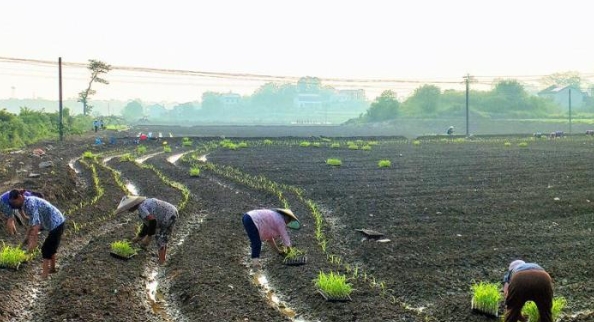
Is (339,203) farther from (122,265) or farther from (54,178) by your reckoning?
(54,178)

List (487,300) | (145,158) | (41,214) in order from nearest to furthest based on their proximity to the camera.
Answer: (487,300) → (41,214) → (145,158)

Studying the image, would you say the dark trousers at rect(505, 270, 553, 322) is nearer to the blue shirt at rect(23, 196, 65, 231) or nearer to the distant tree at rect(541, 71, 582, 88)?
the blue shirt at rect(23, 196, 65, 231)

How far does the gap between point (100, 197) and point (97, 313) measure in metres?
10.5

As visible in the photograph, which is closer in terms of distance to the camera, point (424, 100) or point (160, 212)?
point (160, 212)

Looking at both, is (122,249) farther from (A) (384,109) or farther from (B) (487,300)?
(A) (384,109)

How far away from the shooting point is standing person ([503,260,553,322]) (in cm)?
677

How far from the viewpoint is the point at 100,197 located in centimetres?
1791

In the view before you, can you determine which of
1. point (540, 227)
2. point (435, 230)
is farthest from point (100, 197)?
point (540, 227)

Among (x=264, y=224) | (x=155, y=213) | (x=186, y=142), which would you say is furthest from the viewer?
(x=186, y=142)

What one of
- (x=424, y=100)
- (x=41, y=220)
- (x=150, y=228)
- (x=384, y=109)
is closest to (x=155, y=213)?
(x=150, y=228)

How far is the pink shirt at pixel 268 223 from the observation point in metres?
10.00

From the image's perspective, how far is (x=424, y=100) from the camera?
108 metres

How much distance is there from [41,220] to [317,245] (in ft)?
17.3

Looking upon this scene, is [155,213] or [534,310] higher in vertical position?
[155,213]
